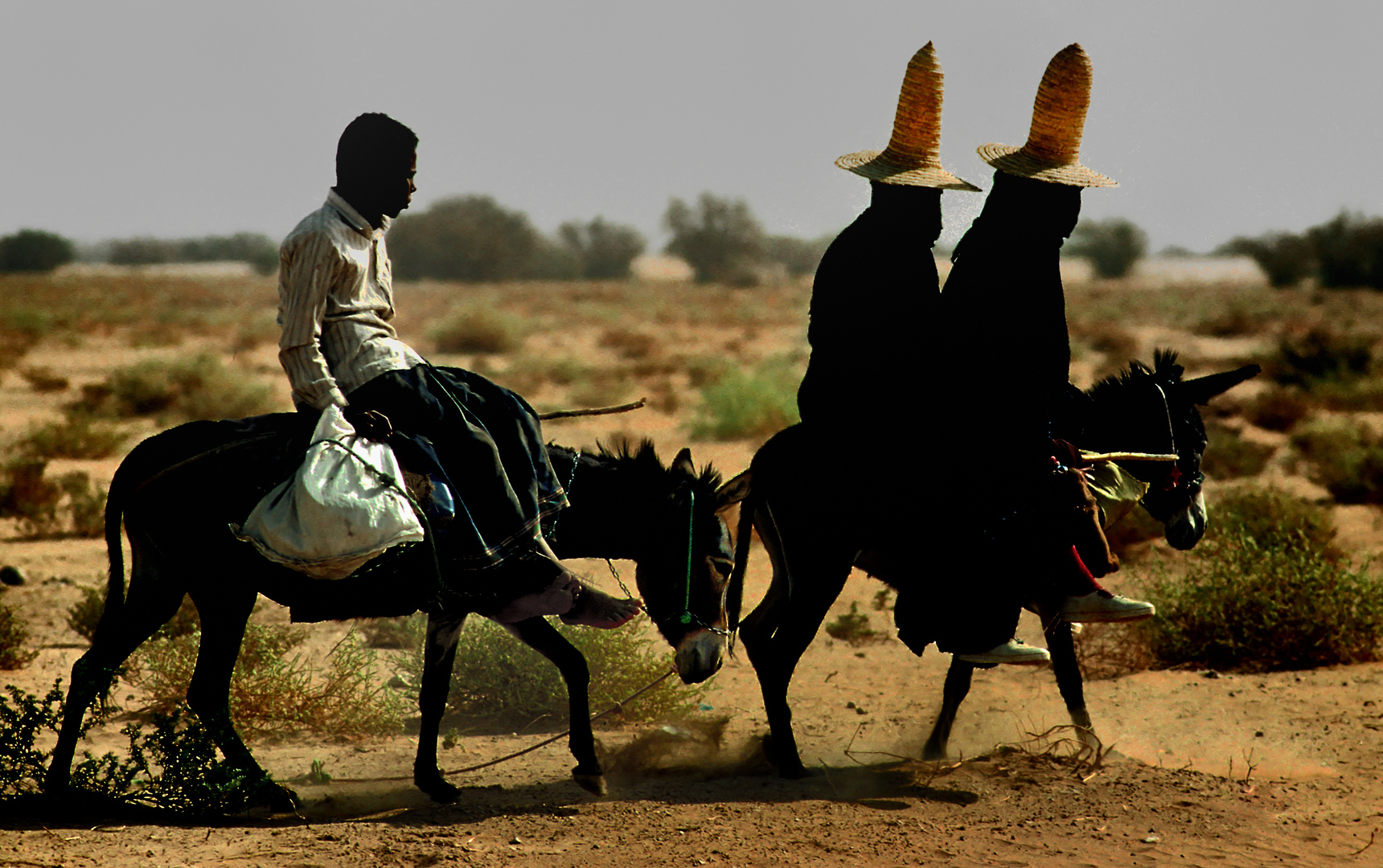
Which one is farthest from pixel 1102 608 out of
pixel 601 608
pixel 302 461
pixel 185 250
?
pixel 185 250

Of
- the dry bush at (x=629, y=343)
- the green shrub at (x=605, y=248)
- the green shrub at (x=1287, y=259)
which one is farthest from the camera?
the green shrub at (x=605, y=248)

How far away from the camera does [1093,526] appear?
17.6 feet

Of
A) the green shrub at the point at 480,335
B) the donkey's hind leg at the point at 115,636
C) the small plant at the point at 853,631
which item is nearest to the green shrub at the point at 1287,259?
the green shrub at the point at 480,335

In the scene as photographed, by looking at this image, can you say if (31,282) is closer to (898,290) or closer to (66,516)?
(66,516)

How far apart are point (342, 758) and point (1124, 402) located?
14.0 ft

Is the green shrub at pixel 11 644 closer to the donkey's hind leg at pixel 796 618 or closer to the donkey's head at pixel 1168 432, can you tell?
the donkey's hind leg at pixel 796 618

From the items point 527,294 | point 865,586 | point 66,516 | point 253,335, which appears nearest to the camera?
point 865,586

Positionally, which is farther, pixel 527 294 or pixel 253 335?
pixel 527 294

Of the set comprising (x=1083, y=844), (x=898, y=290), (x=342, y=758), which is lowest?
(x=342, y=758)

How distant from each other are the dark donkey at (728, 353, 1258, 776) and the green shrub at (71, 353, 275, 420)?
13331 mm

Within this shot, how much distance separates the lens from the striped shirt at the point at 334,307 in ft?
14.3

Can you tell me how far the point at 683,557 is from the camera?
5.10 m

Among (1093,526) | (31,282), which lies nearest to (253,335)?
(1093,526)

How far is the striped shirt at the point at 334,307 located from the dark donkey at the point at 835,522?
1.80 metres
